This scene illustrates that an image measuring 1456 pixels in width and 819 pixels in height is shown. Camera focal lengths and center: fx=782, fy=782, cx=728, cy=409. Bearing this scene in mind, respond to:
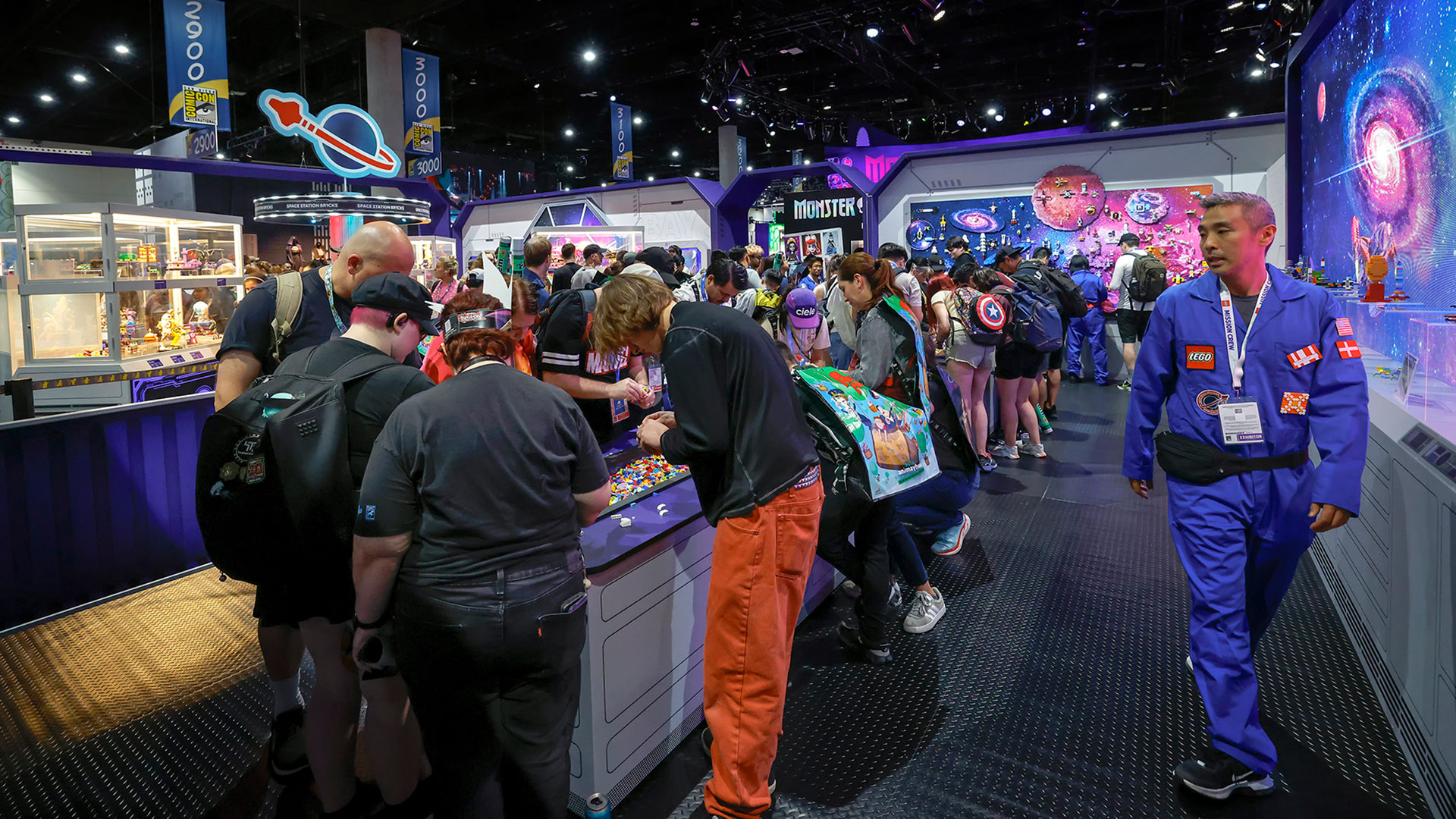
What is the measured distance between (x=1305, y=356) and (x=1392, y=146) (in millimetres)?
3221

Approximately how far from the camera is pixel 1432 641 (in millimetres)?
2271

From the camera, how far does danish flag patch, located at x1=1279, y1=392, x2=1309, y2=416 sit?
2.21 meters

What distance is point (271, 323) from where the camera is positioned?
2508 millimetres

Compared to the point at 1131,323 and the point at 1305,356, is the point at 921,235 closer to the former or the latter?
the point at 1131,323

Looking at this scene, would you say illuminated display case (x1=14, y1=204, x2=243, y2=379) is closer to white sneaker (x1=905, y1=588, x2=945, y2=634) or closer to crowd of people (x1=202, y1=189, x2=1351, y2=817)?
crowd of people (x1=202, y1=189, x2=1351, y2=817)

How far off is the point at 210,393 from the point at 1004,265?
5.59m

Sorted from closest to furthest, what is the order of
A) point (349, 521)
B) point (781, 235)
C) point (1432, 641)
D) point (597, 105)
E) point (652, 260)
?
point (349, 521)
point (1432, 641)
point (652, 260)
point (781, 235)
point (597, 105)

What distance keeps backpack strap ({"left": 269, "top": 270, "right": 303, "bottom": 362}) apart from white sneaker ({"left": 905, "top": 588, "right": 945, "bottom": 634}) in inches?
104

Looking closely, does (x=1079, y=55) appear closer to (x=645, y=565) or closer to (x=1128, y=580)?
(x=1128, y=580)

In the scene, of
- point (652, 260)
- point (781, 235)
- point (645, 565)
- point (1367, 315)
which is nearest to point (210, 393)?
point (652, 260)

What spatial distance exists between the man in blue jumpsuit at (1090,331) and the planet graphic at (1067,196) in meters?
0.94

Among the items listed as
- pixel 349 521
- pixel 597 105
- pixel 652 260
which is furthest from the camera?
pixel 597 105

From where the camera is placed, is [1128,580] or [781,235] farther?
[781,235]

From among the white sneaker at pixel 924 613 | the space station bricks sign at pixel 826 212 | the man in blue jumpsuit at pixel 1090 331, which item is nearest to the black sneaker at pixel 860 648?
the white sneaker at pixel 924 613
